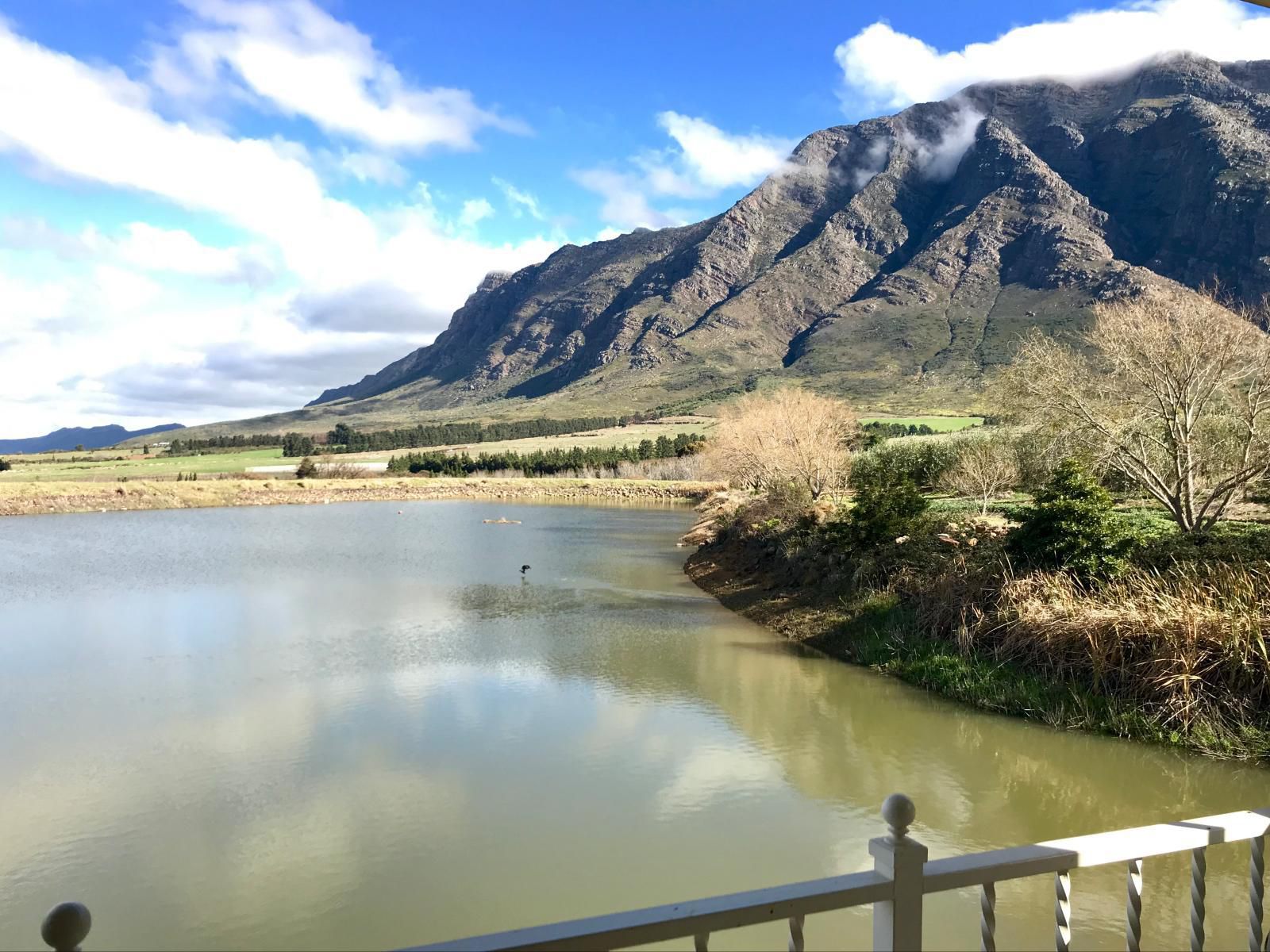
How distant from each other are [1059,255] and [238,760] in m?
165

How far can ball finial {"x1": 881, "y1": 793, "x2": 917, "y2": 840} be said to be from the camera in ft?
9.16

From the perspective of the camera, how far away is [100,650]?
1773cm

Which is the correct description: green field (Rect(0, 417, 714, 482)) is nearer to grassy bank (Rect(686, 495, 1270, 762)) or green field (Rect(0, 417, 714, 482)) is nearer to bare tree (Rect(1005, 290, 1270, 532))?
grassy bank (Rect(686, 495, 1270, 762))

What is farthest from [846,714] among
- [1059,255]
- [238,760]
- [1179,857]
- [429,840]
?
[1059,255]

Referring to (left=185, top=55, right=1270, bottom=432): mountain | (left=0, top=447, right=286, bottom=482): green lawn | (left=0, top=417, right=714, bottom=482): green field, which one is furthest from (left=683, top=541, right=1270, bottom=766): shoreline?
(left=185, top=55, right=1270, bottom=432): mountain

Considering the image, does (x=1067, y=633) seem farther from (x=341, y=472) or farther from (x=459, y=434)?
(x=459, y=434)

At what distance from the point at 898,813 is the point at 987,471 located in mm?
25070

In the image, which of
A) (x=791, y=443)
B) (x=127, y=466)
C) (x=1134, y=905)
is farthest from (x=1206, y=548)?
(x=127, y=466)

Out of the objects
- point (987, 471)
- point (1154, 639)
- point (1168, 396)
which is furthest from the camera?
point (987, 471)

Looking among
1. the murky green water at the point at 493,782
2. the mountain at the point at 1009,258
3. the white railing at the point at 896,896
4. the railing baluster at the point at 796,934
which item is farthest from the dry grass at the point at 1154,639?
the mountain at the point at 1009,258

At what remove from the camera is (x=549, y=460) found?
98.3 m

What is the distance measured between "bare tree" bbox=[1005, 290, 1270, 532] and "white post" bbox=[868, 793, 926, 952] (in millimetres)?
15301

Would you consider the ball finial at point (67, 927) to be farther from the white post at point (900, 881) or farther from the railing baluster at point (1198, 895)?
the railing baluster at point (1198, 895)

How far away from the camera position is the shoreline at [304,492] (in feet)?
205
